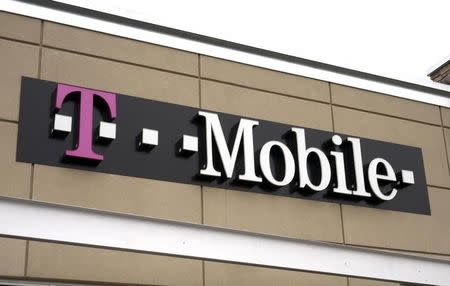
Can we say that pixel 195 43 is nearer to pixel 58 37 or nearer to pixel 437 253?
pixel 58 37

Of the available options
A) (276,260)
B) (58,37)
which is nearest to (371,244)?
(276,260)

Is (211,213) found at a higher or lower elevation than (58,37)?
lower

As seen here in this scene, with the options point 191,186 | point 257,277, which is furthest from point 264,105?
point 257,277

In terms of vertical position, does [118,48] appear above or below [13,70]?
above

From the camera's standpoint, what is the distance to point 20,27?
970 cm

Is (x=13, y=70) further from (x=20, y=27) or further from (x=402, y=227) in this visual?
(x=402, y=227)

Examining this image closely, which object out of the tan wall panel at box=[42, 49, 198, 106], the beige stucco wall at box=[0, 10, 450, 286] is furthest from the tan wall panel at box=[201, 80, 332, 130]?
the tan wall panel at box=[42, 49, 198, 106]

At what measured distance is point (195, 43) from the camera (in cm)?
1082

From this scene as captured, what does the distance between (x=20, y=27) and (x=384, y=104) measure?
18.9 ft

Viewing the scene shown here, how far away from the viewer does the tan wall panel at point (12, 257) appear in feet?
28.3

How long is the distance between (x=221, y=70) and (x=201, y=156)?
1429 millimetres

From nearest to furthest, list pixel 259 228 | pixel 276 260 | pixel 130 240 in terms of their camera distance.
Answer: pixel 130 240 → pixel 276 260 → pixel 259 228

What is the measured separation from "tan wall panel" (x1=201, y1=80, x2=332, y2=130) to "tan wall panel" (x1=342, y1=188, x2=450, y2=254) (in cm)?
141

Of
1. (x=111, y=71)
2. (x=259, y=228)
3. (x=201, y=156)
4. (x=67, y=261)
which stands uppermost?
(x=111, y=71)
